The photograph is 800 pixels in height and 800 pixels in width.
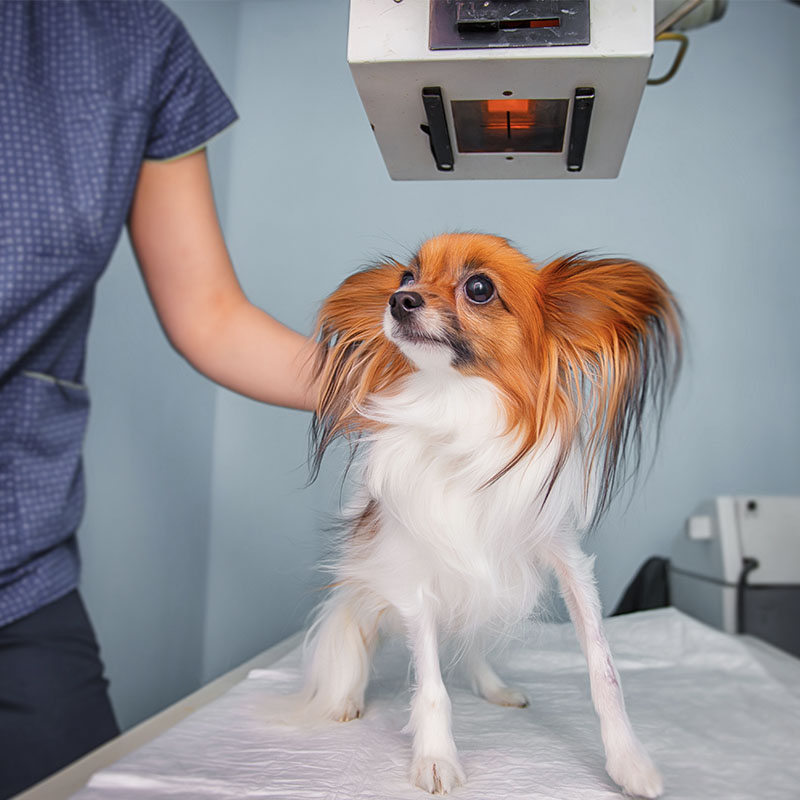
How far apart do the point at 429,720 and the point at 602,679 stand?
0.18 m

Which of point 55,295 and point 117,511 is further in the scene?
point 117,511

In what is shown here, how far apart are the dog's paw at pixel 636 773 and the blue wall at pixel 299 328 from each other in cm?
96

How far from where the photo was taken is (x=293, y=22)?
5.71 ft

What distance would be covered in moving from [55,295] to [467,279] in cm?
63

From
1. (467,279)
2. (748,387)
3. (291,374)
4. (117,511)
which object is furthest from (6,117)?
(748,387)

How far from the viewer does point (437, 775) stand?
79 cm

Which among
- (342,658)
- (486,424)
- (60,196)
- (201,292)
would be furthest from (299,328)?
(486,424)

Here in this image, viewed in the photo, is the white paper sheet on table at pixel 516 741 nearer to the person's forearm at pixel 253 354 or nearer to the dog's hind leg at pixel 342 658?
the dog's hind leg at pixel 342 658

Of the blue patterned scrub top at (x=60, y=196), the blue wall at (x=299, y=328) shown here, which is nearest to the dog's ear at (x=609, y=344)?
the blue patterned scrub top at (x=60, y=196)

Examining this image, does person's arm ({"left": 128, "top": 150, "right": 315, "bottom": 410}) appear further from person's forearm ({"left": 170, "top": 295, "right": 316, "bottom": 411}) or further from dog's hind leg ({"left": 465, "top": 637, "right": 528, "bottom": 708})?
Answer: dog's hind leg ({"left": 465, "top": 637, "right": 528, "bottom": 708})

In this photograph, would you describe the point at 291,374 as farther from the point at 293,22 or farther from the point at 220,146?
the point at 220,146

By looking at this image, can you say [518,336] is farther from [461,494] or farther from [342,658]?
[342,658]

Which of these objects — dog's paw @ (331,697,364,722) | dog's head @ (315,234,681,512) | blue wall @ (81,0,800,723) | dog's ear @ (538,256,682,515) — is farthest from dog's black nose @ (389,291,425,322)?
blue wall @ (81,0,800,723)

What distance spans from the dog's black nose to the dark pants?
0.70 m
